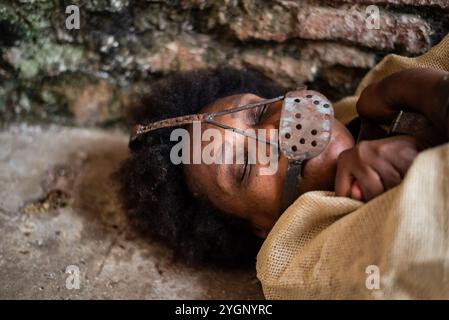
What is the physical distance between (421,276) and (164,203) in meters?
0.77

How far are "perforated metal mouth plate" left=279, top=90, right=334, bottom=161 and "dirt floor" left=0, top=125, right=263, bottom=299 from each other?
502mm

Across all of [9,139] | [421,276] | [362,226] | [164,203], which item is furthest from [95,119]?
[421,276]

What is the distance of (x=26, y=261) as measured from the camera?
5.37 feet

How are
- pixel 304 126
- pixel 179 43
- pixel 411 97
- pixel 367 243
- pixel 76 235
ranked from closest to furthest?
1. pixel 367 243
2. pixel 411 97
3. pixel 304 126
4. pixel 76 235
5. pixel 179 43

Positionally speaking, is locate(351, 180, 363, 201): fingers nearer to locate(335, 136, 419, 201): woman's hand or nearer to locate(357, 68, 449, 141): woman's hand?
locate(335, 136, 419, 201): woman's hand

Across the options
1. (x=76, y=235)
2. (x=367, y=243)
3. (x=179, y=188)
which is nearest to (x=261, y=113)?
(x=179, y=188)

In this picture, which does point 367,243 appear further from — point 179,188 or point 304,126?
point 179,188

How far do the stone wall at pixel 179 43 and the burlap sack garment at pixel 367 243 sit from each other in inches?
27.0

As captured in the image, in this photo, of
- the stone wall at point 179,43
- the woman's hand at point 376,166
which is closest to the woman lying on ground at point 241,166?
the woman's hand at point 376,166

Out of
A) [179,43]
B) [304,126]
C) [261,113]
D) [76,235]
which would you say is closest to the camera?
[304,126]

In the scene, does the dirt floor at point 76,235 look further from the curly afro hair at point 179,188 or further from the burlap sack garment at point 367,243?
the burlap sack garment at point 367,243

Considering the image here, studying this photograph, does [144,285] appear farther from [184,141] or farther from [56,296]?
[184,141]

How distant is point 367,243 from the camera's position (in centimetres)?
117

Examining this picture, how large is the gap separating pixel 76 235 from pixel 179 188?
412 mm
